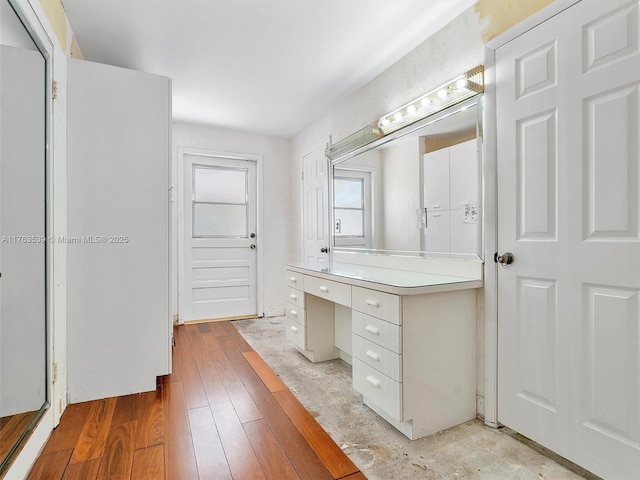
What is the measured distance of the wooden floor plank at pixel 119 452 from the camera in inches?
58.4

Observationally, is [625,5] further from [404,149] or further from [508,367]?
[508,367]

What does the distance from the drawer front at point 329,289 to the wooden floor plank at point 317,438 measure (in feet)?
2.20

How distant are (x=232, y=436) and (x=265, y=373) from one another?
820mm

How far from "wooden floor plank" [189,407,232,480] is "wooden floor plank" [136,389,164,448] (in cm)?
16

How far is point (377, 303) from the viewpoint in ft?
6.08

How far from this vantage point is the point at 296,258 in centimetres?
453

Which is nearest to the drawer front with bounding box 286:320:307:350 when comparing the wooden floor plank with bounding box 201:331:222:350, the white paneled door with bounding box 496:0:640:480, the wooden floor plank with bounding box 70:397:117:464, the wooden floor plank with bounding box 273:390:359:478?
the wooden floor plank with bounding box 273:390:359:478

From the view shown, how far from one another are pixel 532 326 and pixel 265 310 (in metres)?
3.35

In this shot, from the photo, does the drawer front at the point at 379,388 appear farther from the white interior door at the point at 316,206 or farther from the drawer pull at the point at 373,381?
the white interior door at the point at 316,206

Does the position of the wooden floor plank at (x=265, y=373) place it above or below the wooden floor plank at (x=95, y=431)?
above

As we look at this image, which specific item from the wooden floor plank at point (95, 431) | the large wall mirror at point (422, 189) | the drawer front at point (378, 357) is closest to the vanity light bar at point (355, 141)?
the large wall mirror at point (422, 189)

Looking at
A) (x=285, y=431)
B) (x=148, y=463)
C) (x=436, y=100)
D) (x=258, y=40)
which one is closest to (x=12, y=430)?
(x=148, y=463)

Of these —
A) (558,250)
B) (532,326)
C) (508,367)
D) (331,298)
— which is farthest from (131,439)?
(558,250)

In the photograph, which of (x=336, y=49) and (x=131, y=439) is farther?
(x=336, y=49)
